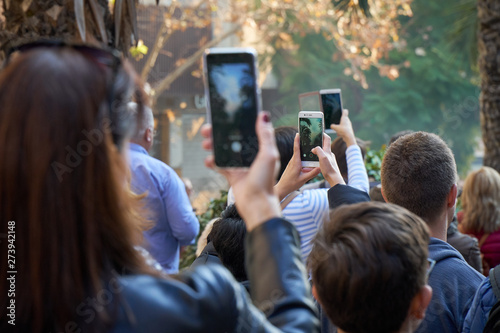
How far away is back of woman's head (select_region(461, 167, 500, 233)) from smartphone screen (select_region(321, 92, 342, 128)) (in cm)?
193

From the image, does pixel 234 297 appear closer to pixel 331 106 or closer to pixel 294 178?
pixel 294 178

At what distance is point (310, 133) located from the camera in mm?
2482

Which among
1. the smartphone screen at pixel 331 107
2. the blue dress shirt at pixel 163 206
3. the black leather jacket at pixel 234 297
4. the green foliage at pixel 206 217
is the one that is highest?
the smartphone screen at pixel 331 107

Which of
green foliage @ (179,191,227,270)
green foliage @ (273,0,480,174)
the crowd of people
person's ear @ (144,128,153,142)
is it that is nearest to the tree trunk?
green foliage @ (179,191,227,270)

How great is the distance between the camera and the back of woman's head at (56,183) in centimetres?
103

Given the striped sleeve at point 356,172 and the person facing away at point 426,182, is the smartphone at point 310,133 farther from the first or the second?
the person facing away at point 426,182

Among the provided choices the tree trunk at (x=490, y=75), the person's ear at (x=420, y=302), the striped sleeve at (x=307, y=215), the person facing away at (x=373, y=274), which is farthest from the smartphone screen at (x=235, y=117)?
the tree trunk at (x=490, y=75)

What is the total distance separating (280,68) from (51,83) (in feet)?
65.7

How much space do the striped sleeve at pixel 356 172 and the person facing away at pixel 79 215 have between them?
1.41 m

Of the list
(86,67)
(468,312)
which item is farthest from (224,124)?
(468,312)

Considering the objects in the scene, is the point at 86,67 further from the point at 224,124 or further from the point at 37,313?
the point at 37,313

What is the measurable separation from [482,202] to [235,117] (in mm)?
3672

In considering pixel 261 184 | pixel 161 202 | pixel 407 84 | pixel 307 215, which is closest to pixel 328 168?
pixel 307 215

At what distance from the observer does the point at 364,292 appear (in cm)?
153
